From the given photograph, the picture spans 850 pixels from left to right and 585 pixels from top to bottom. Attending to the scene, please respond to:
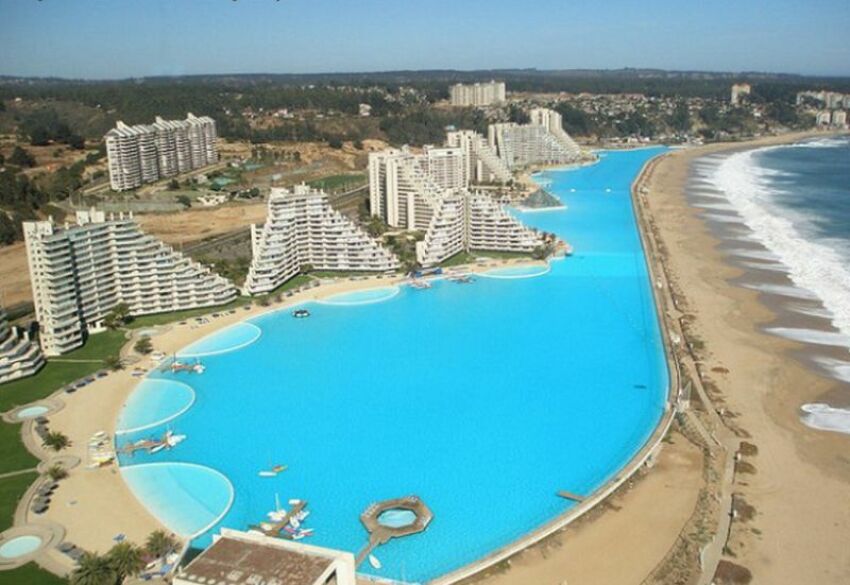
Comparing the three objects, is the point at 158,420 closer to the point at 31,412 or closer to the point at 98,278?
the point at 31,412

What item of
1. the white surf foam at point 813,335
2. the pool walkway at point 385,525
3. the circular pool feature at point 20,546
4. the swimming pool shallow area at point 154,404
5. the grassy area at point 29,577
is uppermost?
the white surf foam at point 813,335

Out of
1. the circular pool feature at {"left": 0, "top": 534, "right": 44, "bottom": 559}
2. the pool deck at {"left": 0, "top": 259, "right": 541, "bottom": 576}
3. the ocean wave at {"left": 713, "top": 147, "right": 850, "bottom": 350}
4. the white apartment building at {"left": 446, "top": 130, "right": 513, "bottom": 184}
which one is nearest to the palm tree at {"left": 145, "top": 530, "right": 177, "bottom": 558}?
the pool deck at {"left": 0, "top": 259, "right": 541, "bottom": 576}

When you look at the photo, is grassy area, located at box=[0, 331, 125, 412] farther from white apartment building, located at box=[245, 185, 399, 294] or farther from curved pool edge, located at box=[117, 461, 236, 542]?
white apartment building, located at box=[245, 185, 399, 294]

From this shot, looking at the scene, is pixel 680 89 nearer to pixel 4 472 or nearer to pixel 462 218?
pixel 462 218

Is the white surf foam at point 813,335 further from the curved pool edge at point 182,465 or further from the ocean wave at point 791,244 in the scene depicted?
the curved pool edge at point 182,465

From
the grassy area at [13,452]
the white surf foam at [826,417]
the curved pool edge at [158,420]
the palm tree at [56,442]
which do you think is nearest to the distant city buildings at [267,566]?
the grassy area at [13,452]

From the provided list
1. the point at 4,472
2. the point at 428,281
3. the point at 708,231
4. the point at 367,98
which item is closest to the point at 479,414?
the point at 4,472

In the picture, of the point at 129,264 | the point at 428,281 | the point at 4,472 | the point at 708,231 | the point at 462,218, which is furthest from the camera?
the point at 708,231
